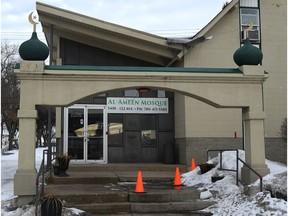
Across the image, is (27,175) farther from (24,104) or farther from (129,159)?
(129,159)

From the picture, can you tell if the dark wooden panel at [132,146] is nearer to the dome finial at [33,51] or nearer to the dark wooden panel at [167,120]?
the dark wooden panel at [167,120]

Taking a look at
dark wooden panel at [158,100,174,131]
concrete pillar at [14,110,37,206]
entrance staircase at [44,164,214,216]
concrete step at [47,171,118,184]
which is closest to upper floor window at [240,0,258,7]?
dark wooden panel at [158,100,174,131]

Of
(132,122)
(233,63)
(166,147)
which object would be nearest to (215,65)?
(233,63)

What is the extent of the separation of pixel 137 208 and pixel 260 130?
12.4 ft

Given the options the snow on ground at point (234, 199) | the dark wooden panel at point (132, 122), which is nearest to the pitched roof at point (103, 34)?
the dark wooden panel at point (132, 122)

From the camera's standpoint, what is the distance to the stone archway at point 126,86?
9156 mm

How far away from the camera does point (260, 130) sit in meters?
9.91

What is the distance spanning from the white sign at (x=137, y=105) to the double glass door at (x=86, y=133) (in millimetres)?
493

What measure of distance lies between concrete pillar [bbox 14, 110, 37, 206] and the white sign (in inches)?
314

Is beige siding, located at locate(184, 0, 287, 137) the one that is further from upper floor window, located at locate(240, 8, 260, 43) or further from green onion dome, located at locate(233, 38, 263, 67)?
green onion dome, located at locate(233, 38, 263, 67)

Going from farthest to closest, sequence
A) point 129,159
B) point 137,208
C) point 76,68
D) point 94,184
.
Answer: point 129,159, point 94,184, point 76,68, point 137,208

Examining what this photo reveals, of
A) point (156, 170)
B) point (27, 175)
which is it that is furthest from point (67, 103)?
point (156, 170)

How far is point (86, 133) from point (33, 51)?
787 centimetres

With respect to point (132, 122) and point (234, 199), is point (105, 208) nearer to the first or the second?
point (234, 199)
